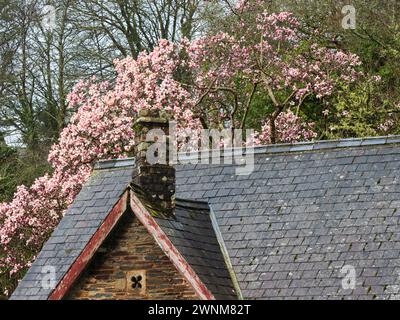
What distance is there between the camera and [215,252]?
76.3 ft

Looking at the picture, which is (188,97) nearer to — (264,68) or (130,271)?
(264,68)

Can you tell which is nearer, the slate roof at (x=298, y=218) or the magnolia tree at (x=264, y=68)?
the slate roof at (x=298, y=218)

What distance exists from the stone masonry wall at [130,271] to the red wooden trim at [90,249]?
19 cm

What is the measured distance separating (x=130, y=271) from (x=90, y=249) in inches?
29.0

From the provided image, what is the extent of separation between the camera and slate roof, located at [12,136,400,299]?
21.9 meters

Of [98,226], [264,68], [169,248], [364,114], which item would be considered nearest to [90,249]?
[98,226]

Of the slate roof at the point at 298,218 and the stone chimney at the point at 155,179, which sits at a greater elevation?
the stone chimney at the point at 155,179

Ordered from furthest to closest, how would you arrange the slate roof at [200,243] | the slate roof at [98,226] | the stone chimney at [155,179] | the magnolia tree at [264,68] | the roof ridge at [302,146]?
1. the magnolia tree at [264,68]
2. the roof ridge at [302,146]
3. the stone chimney at [155,179]
4. the slate roof at [98,226]
5. the slate roof at [200,243]

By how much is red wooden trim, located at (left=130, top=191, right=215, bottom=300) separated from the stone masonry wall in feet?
0.69

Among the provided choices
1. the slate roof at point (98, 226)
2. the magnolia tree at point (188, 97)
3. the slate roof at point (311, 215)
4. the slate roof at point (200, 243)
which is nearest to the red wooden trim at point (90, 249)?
the slate roof at point (98, 226)

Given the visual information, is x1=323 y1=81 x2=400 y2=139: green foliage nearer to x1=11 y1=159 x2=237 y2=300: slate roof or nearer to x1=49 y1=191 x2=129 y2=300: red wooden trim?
x1=11 y1=159 x2=237 y2=300: slate roof

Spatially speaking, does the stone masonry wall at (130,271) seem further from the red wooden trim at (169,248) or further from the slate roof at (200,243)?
the slate roof at (200,243)

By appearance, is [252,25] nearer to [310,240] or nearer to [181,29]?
[181,29]

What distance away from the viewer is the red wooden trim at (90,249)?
22203 mm
